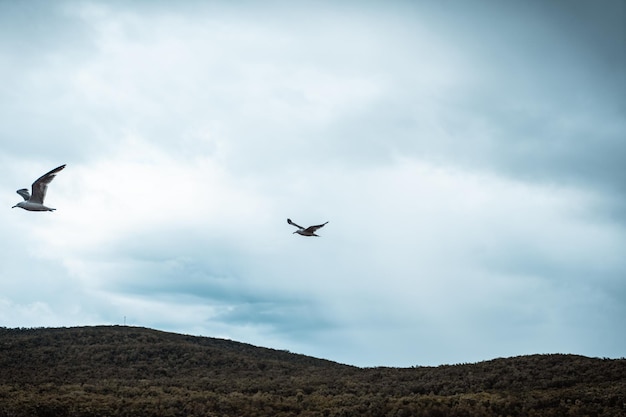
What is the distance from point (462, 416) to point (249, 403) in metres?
10.6

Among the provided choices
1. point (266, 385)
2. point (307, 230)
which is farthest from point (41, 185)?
point (266, 385)

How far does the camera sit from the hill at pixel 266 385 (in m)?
27.9

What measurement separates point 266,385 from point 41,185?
19110 millimetres

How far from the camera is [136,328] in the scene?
65.0m

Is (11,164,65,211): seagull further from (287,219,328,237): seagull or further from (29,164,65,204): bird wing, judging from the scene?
(287,219,328,237): seagull

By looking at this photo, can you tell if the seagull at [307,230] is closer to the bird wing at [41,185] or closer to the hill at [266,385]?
the hill at [266,385]

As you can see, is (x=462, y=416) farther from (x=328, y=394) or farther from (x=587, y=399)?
(x=328, y=394)

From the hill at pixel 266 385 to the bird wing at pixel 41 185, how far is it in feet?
32.1

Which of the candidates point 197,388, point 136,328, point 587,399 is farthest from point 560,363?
point 136,328

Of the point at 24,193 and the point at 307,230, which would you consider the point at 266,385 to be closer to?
the point at 307,230

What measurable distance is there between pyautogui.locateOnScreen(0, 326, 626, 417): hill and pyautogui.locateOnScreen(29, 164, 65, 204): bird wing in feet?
32.1

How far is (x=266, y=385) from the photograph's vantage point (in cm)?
3741

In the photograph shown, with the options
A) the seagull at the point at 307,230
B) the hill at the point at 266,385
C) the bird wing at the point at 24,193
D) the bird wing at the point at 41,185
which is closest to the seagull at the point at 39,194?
the bird wing at the point at 41,185

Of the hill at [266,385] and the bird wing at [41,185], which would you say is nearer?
the bird wing at [41,185]
